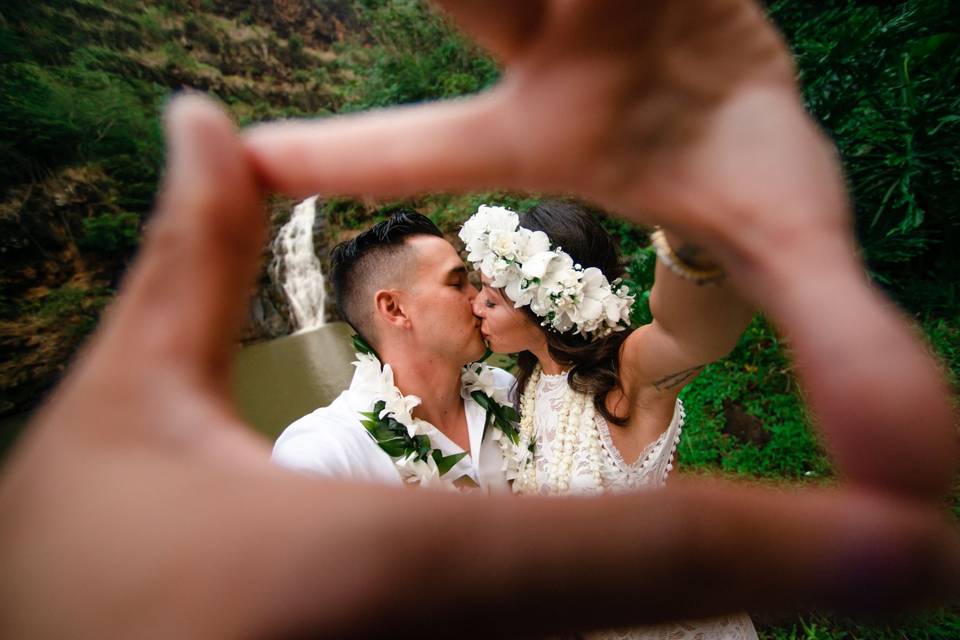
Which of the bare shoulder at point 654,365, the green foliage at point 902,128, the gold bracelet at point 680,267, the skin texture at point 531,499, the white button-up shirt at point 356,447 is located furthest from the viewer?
the green foliage at point 902,128

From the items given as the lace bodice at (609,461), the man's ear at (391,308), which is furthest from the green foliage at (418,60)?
the lace bodice at (609,461)

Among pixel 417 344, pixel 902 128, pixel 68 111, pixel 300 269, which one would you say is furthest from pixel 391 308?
pixel 68 111

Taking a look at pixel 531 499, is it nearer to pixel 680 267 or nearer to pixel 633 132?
pixel 633 132

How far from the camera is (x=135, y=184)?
8.38 meters

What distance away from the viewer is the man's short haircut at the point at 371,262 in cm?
167

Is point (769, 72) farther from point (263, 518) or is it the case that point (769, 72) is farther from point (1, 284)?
point (1, 284)

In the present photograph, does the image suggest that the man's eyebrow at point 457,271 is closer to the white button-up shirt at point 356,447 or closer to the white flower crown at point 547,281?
the white flower crown at point 547,281

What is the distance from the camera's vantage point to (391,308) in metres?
1.63

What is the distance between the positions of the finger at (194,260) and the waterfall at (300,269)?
7842 millimetres

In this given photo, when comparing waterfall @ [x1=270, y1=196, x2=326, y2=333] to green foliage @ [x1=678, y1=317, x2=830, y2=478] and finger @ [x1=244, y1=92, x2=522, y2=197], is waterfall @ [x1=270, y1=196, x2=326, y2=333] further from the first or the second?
finger @ [x1=244, y1=92, x2=522, y2=197]

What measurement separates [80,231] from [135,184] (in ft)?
4.16

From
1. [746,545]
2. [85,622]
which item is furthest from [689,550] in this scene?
[85,622]

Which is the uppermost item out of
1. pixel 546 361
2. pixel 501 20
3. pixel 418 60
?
pixel 418 60

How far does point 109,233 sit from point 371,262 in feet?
27.5
